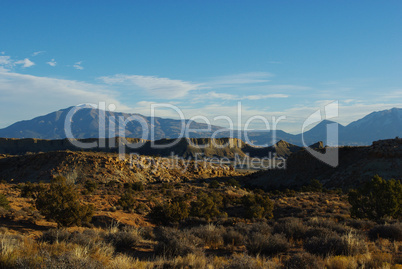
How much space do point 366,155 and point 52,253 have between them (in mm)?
50040

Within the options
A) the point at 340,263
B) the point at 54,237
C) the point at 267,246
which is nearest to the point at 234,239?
the point at 267,246

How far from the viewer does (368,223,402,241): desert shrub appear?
978 cm

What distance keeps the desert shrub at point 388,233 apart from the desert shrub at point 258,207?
1005 centimetres

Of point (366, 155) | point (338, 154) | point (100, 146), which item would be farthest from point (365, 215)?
point (100, 146)

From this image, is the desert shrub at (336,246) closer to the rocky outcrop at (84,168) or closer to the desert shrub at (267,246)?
the desert shrub at (267,246)

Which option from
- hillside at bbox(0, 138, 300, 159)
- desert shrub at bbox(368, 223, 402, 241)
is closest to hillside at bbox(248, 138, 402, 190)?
desert shrub at bbox(368, 223, 402, 241)

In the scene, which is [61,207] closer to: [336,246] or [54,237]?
[54,237]

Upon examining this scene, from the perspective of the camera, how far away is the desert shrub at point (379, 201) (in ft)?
49.2

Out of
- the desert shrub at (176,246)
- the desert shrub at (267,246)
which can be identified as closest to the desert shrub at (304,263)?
the desert shrub at (267,246)

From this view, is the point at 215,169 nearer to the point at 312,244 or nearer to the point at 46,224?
the point at 46,224

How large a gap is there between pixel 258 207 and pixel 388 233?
11005 millimetres

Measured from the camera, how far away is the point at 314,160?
53281 millimetres

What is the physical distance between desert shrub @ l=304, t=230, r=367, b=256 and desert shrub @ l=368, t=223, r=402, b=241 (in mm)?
3428

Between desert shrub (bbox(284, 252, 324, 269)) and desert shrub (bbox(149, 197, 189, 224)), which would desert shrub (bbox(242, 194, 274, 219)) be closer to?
desert shrub (bbox(149, 197, 189, 224))
